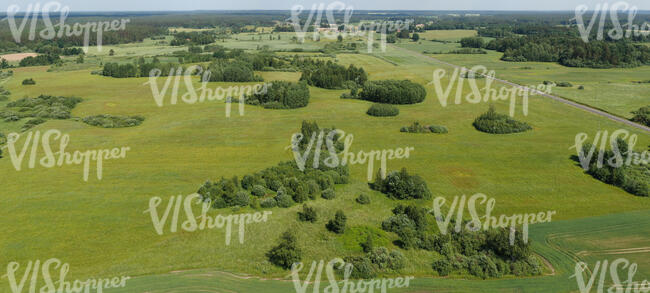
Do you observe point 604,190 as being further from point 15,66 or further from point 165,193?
point 15,66

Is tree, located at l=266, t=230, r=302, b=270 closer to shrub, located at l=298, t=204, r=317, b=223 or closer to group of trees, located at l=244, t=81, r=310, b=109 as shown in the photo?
shrub, located at l=298, t=204, r=317, b=223

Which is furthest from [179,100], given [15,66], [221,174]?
[15,66]

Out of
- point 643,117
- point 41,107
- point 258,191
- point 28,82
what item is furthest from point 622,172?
point 28,82

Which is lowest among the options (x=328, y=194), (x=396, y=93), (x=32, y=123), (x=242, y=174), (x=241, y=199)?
(x=328, y=194)

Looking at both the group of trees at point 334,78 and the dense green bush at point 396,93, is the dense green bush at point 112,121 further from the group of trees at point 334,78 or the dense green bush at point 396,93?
the dense green bush at point 396,93

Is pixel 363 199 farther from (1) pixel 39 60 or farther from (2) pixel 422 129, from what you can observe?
(1) pixel 39 60

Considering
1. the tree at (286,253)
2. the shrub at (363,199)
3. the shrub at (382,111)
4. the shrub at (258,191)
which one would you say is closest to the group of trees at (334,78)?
the shrub at (382,111)
